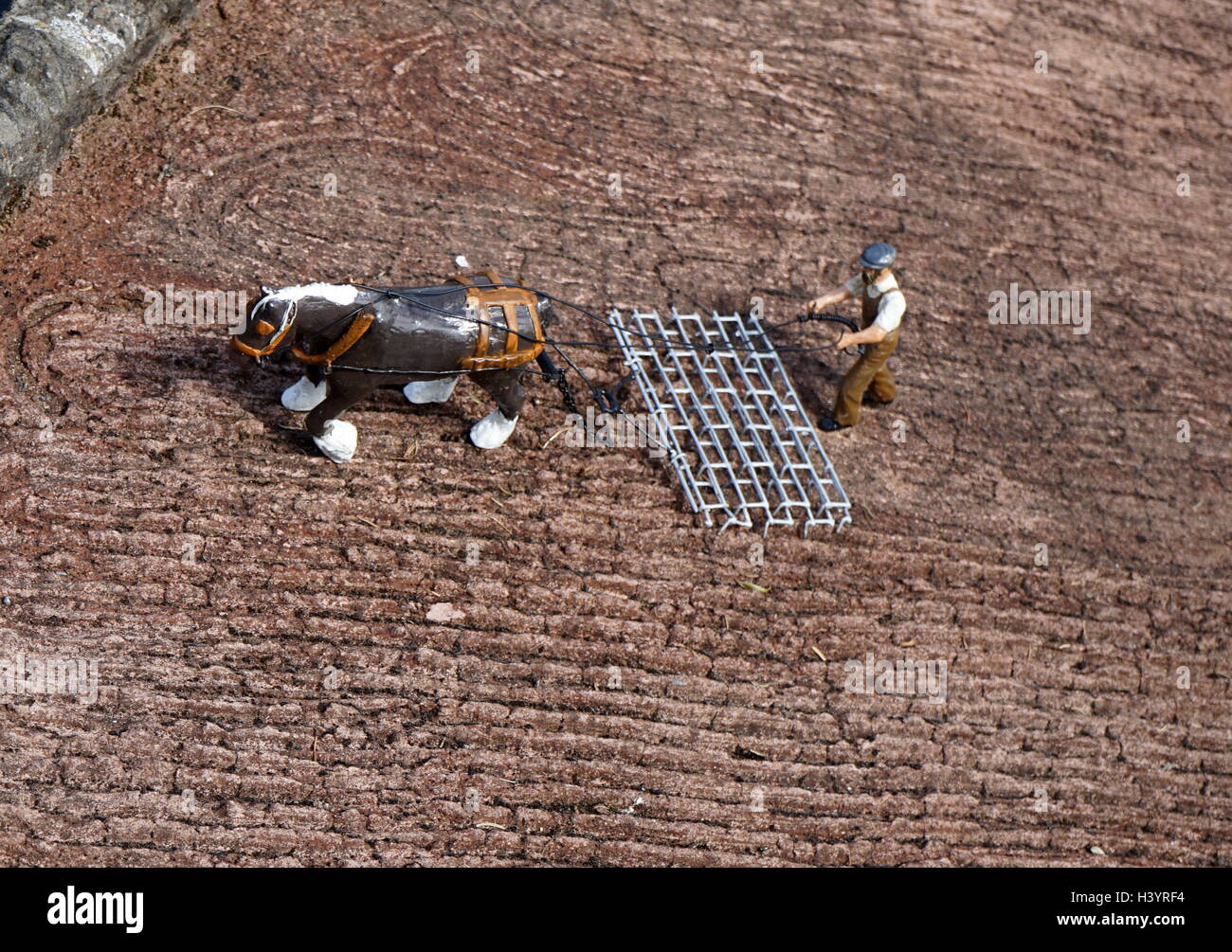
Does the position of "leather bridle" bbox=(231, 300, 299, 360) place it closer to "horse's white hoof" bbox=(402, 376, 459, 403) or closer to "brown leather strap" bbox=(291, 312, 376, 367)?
"brown leather strap" bbox=(291, 312, 376, 367)

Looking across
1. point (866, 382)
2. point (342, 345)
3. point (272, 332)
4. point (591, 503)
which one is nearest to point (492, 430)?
point (591, 503)

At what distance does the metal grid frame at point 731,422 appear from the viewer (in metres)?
7.51

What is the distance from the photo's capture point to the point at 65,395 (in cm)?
674

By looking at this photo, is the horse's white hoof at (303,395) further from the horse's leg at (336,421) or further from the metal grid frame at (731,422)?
the metal grid frame at (731,422)

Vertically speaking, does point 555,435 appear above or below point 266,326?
below

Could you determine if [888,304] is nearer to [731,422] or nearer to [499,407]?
[731,422]

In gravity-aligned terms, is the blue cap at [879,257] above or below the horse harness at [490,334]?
above

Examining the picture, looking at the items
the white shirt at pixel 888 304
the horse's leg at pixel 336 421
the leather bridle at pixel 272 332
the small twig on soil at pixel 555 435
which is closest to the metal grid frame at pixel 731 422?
the small twig on soil at pixel 555 435

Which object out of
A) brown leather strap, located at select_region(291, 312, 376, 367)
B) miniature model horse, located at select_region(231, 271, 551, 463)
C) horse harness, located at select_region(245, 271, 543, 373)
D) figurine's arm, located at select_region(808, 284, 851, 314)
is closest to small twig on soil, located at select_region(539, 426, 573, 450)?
miniature model horse, located at select_region(231, 271, 551, 463)

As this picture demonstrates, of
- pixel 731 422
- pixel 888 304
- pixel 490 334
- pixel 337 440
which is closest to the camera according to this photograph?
pixel 490 334

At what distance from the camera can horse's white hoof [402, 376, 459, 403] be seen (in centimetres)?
709

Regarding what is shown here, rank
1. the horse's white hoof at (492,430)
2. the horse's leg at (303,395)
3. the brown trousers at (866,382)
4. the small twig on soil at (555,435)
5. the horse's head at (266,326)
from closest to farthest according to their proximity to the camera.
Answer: the horse's head at (266,326)
the horse's leg at (303,395)
the horse's white hoof at (492,430)
the small twig on soil at (555,435)
the brown trousers at (866,382)

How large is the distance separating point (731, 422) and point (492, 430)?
177 centimetres

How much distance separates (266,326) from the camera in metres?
5.79
